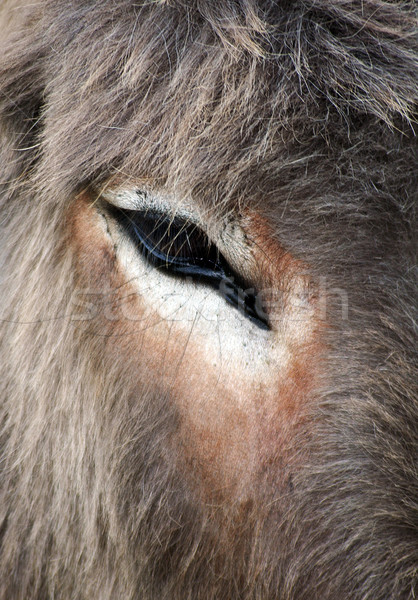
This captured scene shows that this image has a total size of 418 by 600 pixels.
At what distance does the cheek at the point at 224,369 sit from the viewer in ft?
4.51

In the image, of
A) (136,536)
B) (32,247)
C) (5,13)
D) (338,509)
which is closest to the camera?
(338,509)

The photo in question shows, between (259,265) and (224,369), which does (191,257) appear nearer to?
(259,265)

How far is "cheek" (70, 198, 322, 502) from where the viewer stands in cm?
137

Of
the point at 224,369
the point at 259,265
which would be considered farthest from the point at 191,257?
the point at 224,369

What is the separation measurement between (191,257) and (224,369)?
0.30 m

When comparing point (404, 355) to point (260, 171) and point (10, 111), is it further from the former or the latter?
point (10, 111)

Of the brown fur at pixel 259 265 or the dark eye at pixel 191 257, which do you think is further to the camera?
the dark eye at pixel 191 257

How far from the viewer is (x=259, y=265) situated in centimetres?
143

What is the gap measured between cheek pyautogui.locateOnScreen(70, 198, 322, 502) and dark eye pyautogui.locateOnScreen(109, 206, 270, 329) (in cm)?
3

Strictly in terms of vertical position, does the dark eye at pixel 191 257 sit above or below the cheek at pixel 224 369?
above

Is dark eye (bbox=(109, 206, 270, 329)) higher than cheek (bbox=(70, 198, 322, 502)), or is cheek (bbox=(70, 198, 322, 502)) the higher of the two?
dark eye (bbox=(109, 206, 270, 329))

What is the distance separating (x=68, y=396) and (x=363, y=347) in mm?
838

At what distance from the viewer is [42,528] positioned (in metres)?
1.78

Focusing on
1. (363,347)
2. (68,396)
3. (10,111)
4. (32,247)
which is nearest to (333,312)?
(363,347)
